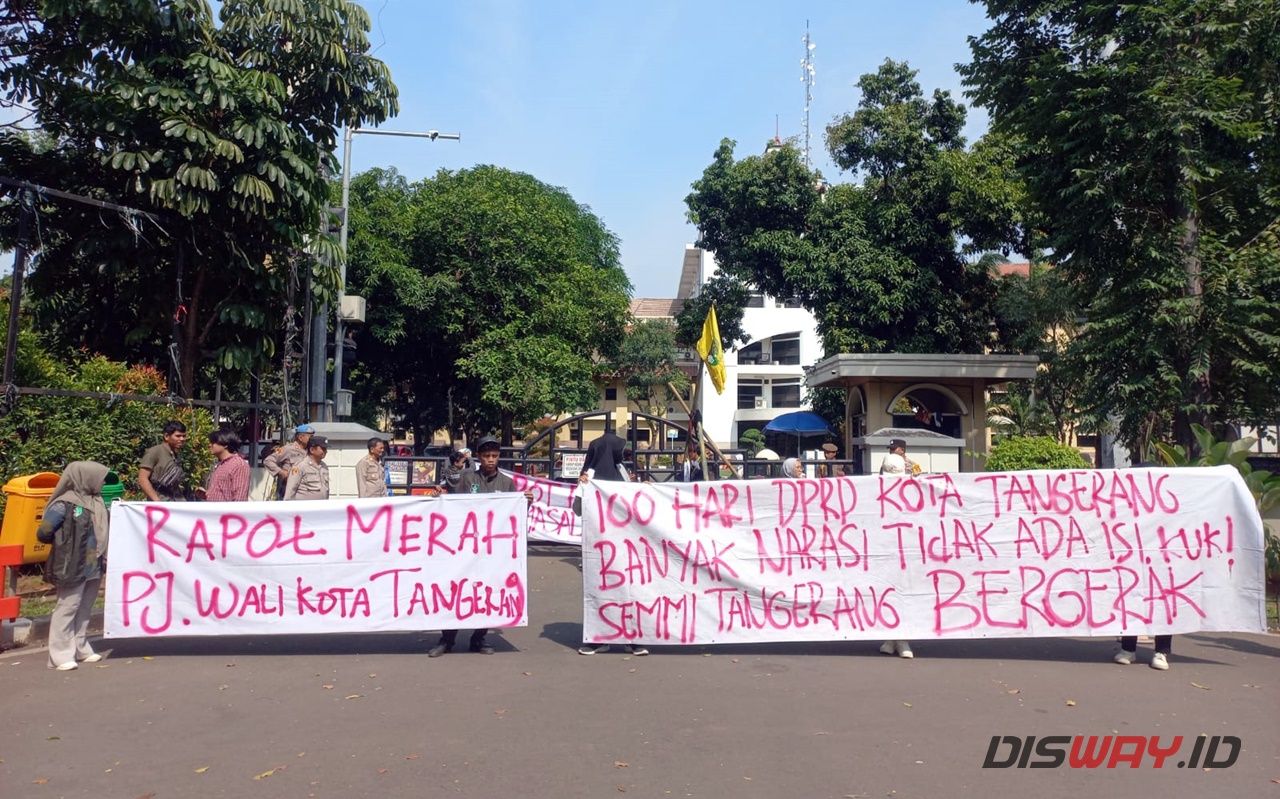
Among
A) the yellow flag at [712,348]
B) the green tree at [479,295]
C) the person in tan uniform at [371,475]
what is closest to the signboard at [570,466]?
the yellow flag at [712,348]

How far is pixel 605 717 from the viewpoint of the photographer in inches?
233

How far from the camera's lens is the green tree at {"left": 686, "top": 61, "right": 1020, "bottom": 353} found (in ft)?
78.8

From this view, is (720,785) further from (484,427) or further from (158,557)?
(484,427)

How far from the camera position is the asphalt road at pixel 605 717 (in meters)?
4.85

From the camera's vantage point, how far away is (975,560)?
7668 mm

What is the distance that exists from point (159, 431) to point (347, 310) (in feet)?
25.9

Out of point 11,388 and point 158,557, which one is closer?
point 158,557

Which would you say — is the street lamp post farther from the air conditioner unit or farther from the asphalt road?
the asphalt road

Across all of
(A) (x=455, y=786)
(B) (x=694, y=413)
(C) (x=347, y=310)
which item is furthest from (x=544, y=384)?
(A) (x=455, y=786)

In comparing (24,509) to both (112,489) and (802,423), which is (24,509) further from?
(802,423)

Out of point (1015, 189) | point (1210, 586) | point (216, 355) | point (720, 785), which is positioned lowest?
point (720, 785)

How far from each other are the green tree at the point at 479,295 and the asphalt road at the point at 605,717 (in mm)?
21710

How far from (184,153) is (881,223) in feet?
56.1

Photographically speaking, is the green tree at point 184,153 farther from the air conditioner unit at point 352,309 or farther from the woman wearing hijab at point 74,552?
the woman wearing hijab at point 74,552
